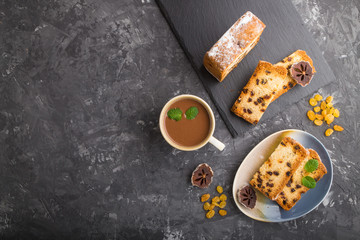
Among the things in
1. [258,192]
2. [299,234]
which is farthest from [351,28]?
[299,234]

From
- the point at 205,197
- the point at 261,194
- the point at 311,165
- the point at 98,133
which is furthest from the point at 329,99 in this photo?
the point at 98,133

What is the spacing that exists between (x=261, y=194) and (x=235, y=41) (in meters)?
1.30

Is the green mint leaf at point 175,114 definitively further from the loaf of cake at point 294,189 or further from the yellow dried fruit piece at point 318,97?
the yellow dried fruit piece at point 318,97

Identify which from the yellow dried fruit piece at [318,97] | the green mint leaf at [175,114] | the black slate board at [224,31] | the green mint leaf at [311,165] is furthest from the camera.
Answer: the yellow dried fruit piece at [318,97]

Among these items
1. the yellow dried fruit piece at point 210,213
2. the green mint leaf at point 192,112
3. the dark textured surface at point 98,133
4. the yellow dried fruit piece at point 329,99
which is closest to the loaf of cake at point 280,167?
the dark textured surface at point 98,133

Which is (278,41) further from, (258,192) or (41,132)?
(41,132)

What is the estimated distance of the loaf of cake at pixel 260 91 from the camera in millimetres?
2527

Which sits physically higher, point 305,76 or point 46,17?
point 46,17

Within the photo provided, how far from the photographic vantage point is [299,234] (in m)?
2.72

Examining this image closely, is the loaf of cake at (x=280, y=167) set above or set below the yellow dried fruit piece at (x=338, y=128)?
above

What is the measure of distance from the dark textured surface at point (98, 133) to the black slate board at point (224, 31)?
10cm

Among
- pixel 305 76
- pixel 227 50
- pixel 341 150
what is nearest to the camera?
pixel 227 50

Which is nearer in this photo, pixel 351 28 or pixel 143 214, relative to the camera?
pixel 143 214

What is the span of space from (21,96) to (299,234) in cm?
271
